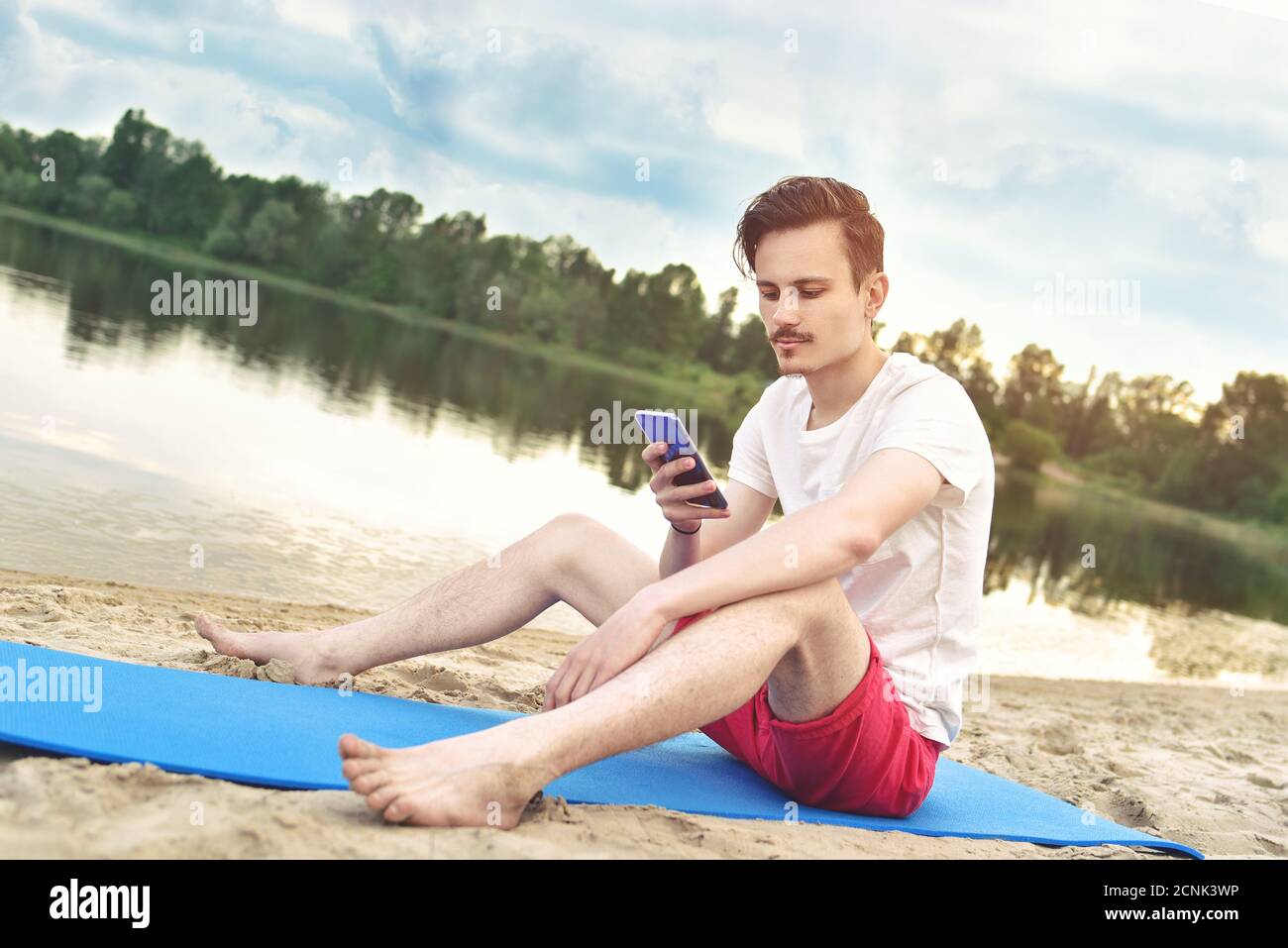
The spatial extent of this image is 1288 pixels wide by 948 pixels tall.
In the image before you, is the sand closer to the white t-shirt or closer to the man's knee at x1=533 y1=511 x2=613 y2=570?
the white t-shirt

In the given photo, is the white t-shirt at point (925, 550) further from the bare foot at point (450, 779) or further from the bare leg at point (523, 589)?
the bare foot at point (450, 779)

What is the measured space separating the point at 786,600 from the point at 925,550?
0.50 m

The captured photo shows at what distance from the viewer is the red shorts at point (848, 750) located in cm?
256

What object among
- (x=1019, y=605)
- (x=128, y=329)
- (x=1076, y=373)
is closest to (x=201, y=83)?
(x=1076, y=373)

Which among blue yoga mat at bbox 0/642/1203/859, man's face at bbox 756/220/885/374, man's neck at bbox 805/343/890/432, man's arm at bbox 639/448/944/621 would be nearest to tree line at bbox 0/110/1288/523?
blue yoga mat at bbox 0/642/1203/859

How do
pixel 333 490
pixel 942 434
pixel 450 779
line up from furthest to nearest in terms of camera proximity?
pixel 333 490 < pixel 942 434 < pixel 450 779

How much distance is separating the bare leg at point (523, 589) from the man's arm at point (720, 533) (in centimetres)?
6

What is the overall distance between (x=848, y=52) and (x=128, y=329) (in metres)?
34.7

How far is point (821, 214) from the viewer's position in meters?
2.79

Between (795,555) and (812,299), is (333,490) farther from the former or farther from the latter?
(795,555)

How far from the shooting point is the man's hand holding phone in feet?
8.82

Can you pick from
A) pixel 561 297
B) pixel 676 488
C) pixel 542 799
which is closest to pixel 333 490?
pixel 676 488

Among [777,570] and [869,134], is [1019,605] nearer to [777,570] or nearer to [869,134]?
[777,570]

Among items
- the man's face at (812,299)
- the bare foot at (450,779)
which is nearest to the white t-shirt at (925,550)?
the man's face at (812,299)
